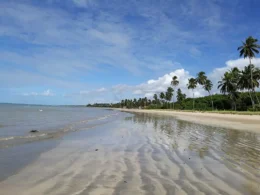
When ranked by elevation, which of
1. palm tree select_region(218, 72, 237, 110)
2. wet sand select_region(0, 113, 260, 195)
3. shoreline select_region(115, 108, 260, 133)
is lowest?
wet sand select_region(0, 113, 260, 195)

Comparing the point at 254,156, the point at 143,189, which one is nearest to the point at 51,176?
the point at 143,189

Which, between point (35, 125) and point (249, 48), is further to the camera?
point (249, 48)

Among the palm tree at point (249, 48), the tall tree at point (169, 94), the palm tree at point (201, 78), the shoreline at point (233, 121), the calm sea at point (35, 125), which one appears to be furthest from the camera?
the tall tree at point (169, 94)

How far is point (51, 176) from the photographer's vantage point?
6.12 metres

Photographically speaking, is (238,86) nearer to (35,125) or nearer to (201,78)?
(201,78)

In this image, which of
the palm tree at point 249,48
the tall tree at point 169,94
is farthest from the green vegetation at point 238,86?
the tall tree at point 169,94

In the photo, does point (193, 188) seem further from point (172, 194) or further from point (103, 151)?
point (103, 151)

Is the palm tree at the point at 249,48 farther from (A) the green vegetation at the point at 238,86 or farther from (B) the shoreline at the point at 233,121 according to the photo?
(B) the shoreline at the point at 233,121

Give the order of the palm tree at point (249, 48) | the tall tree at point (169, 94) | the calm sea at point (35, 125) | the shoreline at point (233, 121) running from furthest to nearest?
1. the tall tree at point (169, 94)
2. the palm tree at point (249, 48)
3. the shoreline at point (233, 121)
4. the calm sea at point (35, 125)

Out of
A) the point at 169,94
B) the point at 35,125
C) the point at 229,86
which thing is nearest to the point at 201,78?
the point at 229,86

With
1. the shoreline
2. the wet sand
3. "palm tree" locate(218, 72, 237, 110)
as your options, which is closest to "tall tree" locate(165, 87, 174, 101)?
"palm tree" locate(218, 72, 237, 110)

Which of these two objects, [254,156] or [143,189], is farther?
[254,156]

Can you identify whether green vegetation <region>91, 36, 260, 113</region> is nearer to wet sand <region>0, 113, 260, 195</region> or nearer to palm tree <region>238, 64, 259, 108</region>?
palm tree <region>238, 64, 259, 108</region>

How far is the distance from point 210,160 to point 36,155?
6.80 m
